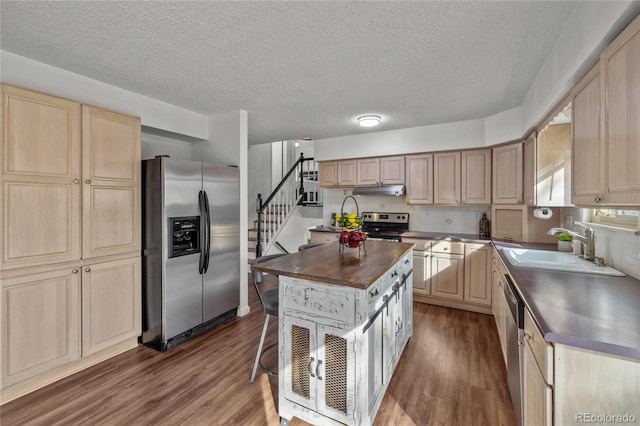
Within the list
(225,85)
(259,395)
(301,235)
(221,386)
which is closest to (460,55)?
(225,85)

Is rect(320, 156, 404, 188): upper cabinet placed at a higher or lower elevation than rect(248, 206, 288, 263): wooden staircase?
higher

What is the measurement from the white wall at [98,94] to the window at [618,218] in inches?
159

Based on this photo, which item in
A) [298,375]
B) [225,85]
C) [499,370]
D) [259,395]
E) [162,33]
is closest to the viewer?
[298,375]

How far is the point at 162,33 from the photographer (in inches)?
73.5

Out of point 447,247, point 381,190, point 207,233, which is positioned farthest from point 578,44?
point 207,233

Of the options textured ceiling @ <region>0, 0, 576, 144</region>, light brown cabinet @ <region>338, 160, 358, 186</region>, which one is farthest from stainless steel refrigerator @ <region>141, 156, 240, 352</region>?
light brown cabinet @ <region>338, 160, 358, 186</region>

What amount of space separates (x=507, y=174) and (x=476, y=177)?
395 millimetres

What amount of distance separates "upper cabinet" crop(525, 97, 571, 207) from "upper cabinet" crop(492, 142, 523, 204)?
0.51 meters

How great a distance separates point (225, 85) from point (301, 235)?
3.98m

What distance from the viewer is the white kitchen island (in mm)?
1558

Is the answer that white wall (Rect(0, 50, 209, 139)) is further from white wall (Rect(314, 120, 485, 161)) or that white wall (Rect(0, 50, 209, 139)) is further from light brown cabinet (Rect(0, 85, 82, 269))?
white wall (Rect(314, 120, 485, 161))

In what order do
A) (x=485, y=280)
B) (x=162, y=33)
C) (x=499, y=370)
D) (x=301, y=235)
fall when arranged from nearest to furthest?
1. (x=162, y=33)
2. (x=499, y=370)
3. (x=485, y=280)
4. (x=301, y=235)

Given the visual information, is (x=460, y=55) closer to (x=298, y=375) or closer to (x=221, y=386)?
(x=298, y=375)

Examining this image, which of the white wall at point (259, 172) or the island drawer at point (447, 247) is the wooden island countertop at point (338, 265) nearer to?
the island drawer at point (447, 247)
